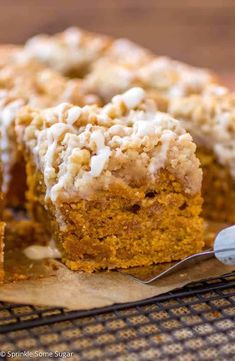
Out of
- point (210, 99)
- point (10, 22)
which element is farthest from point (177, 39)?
point (210, 99)

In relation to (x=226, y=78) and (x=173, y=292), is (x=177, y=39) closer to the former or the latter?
(x=226, y=78)

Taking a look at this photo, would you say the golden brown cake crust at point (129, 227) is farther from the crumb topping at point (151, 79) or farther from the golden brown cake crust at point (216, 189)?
the crumb topping at point (151, 79)

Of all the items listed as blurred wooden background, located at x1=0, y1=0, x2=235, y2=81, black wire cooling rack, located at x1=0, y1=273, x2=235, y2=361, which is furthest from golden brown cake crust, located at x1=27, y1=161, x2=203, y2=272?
blurred wooden background, located at x1=0, y1=0, x2=235, y2=81

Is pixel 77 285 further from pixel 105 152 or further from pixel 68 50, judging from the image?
pixel 68 50

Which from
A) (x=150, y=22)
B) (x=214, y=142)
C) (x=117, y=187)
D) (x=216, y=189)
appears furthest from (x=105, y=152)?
(x=150, y=22)

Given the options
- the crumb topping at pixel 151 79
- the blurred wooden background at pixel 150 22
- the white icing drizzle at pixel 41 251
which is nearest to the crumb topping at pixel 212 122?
the crumb topping at pixel 151 79

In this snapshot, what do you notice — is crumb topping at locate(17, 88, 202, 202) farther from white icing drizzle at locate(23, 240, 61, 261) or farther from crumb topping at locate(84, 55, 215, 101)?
crumb topping at locate(84, 55, 215, 101)
